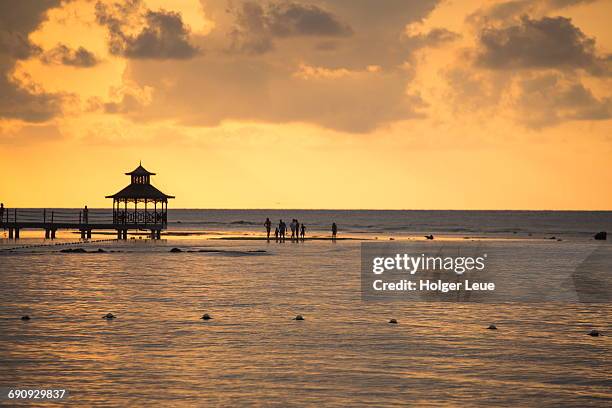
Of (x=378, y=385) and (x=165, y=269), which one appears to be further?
(x=165, y=269)

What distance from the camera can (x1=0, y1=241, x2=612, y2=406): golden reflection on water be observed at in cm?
1755

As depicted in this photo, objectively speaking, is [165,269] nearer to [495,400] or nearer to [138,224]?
[495,400]

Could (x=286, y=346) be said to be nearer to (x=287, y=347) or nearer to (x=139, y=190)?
(x=287, y=347)

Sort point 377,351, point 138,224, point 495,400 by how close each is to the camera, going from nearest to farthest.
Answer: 1. point 495,400
2. point 377,351
3. point 138,224

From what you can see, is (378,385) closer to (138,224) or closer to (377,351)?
(377,351)

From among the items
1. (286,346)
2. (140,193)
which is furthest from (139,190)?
(286,346)

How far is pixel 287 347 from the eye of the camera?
74.7 ft

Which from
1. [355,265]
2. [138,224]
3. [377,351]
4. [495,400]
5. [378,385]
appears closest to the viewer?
[495,400]

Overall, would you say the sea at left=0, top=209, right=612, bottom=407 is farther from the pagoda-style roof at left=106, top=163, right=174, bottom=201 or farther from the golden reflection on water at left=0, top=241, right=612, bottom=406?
the pagoda-style roof at left=106, top=163, right=174, bottom=201

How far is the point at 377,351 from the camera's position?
2225 cm

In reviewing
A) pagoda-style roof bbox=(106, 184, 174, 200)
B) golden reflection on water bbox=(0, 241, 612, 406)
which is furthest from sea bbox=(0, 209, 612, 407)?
pagoda-style roof bbox=(106, 184, 174, 200)

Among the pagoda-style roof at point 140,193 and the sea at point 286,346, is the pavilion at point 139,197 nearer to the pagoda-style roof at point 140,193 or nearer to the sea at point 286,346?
the pagoda-style roof at point 140,193

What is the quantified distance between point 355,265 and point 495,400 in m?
Result: 37.9

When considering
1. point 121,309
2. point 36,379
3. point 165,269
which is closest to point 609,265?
point 165,269
